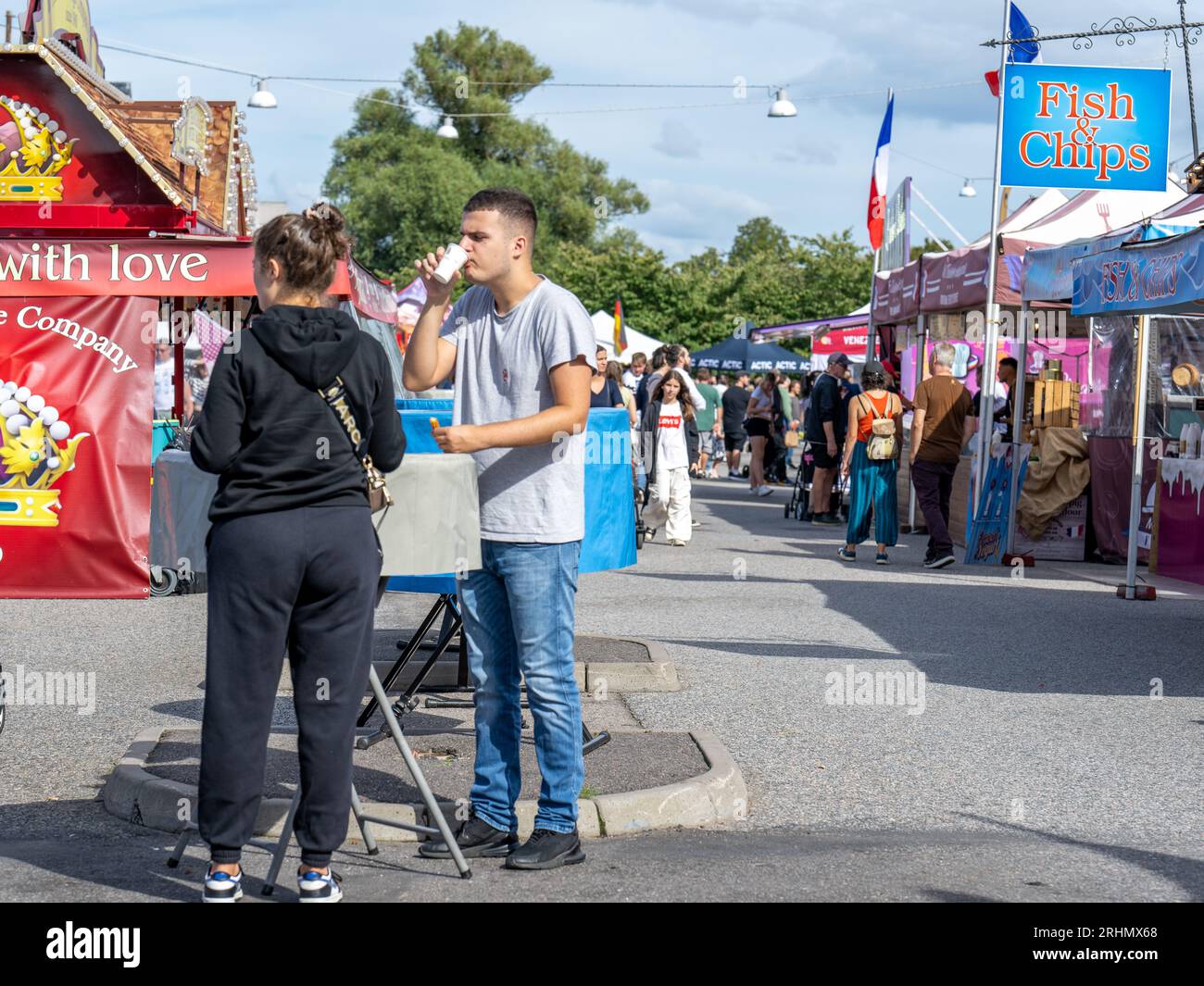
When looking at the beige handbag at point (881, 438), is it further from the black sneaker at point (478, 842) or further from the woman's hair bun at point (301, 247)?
the woman's hair bun at point (301, 247)

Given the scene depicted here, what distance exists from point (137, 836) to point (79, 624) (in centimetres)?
522

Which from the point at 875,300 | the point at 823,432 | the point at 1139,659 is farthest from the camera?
the point at 875,300

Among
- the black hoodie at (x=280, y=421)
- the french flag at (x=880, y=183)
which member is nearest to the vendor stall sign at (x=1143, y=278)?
the black hoodie at (x=280, y=421)

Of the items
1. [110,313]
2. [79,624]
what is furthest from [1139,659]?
[110,313]

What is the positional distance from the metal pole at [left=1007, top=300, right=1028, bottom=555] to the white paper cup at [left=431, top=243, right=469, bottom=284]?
36.2 feet

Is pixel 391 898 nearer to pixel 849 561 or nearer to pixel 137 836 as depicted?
pixel 137 836

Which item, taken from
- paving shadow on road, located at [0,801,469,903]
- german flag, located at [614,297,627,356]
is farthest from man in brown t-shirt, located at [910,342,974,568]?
german flag, located at [614,297,627,356]

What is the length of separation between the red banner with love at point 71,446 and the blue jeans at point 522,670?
7127mm

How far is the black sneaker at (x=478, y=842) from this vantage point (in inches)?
200

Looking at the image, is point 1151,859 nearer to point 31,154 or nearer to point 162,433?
point 162,433

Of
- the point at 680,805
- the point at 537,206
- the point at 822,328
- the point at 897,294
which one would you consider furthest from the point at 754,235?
the point at 680,805

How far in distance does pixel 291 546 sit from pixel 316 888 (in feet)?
3.10

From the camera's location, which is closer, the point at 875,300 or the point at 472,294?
the point at 472,294
